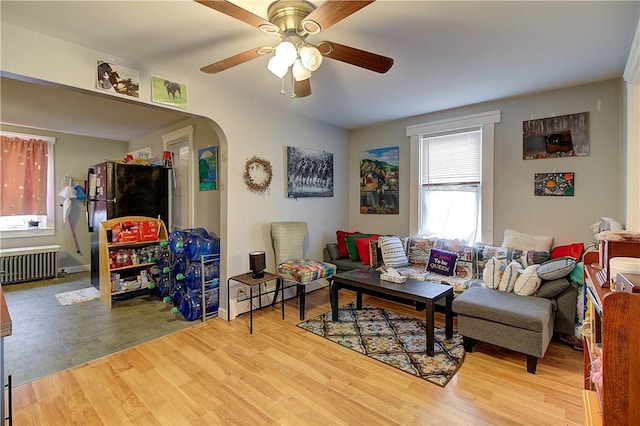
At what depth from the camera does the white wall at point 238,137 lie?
79.9 inches

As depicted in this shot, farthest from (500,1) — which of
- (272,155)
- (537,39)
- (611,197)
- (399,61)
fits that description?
(272,155)

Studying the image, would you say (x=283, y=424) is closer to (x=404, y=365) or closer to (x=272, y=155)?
(x=404, y=365)

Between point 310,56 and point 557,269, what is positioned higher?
point 310,56

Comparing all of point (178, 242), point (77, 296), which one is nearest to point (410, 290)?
point (178, 242)

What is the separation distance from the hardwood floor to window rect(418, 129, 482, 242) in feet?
5.19

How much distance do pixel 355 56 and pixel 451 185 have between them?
2617mm

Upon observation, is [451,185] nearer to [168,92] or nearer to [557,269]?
[557,269]

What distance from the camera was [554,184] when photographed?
3.13 metres

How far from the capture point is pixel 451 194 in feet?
12.6

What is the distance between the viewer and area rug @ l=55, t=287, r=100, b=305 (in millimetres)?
3730

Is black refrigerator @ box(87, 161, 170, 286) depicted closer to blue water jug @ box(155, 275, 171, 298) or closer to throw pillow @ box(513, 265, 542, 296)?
blue water jug @ box(155, 275, 171, 298)

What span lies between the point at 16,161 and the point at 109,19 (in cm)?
447

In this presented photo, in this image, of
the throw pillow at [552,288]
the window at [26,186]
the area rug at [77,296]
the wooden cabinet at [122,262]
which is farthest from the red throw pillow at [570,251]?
the window at [26,186]

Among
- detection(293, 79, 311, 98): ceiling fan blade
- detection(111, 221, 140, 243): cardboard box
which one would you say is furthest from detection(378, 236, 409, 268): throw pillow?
detection(111, 221, 140, 243): cardboard box
